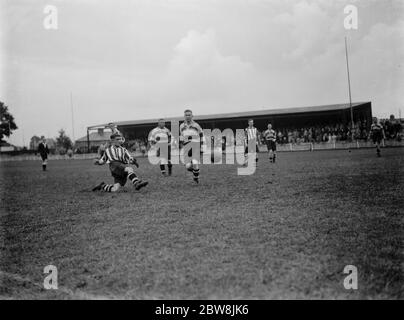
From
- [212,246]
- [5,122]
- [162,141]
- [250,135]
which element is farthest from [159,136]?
[5,122]

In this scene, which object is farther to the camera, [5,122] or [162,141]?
[5,122]

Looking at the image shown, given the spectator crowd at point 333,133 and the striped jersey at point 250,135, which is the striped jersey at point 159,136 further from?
the spectator crowd at point 333,133

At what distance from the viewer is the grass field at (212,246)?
3.34 meters

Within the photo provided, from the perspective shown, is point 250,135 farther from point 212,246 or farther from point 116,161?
point 212,246

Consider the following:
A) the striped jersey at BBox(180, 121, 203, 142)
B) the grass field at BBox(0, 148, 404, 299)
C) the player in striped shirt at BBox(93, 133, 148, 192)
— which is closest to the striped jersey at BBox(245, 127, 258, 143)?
the striped jersey at BBox(180, 121, 203, 142)

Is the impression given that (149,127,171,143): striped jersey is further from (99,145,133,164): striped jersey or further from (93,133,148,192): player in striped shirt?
(99,145,133,164): striped jersey

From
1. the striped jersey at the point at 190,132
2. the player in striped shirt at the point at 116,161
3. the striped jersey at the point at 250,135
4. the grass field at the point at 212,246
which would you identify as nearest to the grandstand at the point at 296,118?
the striped jersey at the point at 250,135

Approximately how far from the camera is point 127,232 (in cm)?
527

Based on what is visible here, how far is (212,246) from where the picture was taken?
14.3 ft

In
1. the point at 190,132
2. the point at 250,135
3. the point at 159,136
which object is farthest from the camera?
the point at 250,135

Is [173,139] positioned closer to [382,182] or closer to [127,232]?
[382,182]

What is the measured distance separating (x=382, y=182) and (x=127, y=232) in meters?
6.35

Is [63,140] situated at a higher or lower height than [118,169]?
higher
